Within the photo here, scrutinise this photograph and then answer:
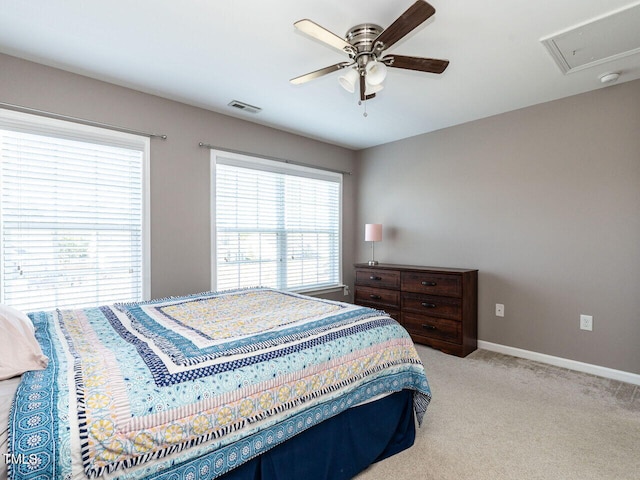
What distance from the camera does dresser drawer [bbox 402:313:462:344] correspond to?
3.31 meters

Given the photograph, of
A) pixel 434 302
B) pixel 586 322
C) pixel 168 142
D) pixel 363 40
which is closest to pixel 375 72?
pixel 363 40

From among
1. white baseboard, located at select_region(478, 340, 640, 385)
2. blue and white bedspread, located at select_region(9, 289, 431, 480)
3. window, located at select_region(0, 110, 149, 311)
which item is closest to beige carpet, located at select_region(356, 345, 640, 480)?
white baseboard, located at select_region(478, 340, 640, 385)

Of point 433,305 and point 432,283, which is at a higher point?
point 432,283

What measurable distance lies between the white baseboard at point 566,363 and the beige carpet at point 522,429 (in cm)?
7

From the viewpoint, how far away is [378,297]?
3941 millimetres

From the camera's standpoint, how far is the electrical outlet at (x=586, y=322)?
2895 millimetres

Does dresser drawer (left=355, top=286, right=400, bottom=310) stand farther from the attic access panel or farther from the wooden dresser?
the attic access panel

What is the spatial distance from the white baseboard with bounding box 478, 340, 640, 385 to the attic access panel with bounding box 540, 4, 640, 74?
96.5 inches

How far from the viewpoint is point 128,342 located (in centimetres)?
146

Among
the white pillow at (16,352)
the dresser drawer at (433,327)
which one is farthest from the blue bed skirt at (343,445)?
the dresser drawer at (433,327)

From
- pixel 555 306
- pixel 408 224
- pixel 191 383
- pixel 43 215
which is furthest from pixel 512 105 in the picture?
pixel 43 215

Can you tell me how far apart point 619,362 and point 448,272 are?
1.50 metres

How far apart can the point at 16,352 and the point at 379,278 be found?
329 centimetres

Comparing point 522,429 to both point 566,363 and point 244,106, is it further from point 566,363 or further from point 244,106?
point 244,106
